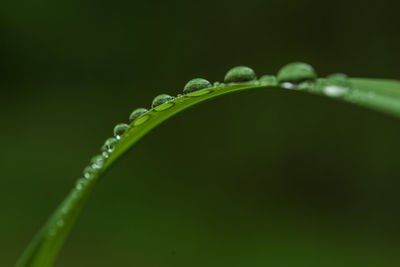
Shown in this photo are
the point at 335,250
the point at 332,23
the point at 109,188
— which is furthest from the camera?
the point at 332,23

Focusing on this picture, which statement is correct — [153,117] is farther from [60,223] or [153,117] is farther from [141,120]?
[60,223]

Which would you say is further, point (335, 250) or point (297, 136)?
point (297, 136)

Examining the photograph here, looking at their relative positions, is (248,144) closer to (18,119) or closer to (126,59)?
(126,59)

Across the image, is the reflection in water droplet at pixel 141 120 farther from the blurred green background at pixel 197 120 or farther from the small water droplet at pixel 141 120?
the blurred green background at pixel 197 120

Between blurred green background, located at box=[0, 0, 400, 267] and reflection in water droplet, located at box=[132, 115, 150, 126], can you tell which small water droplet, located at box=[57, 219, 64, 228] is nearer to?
reflection in water droplet, located at box=[132, 115, 150, 126]

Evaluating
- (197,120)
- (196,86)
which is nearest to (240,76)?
(196,86)

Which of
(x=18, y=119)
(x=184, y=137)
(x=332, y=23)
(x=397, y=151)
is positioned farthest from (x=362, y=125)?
(x=18, y=119)
